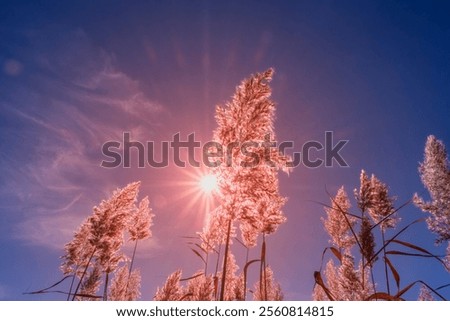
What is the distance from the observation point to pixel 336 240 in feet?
38.3

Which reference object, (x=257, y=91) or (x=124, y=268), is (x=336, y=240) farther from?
(x=124, y=268)

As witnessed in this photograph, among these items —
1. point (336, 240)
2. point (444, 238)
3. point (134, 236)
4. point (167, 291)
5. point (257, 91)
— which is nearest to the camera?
point (257, 91)

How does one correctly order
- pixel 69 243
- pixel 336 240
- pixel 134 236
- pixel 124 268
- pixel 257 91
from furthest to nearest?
pixel 124 268 < pixel 69 243 < pixel 336 240 < pixel 134 236 < pixel 257 91

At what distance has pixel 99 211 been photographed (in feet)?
25.3
